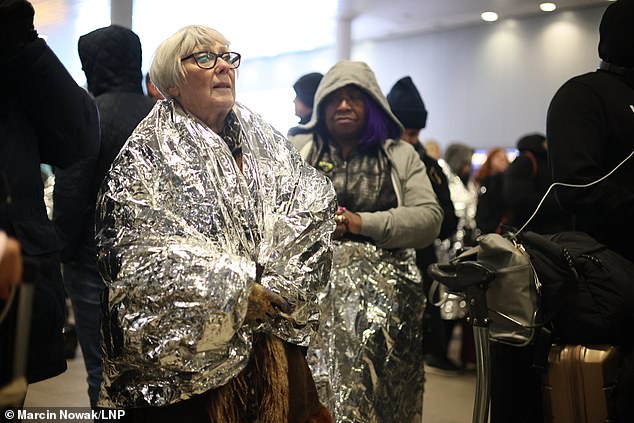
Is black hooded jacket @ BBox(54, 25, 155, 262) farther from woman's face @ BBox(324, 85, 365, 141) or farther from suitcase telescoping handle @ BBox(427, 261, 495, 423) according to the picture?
suitcase telescoping handle @ BBox(427, 261, 495, 423)

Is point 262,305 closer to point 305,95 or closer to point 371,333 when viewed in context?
point 371,333

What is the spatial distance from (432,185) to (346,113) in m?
1.19

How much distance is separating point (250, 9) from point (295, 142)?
5564mm

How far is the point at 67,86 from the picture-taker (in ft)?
5.82

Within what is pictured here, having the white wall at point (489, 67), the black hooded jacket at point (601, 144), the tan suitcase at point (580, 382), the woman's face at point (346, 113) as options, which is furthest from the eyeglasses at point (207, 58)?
the white wall at point (489, 67)

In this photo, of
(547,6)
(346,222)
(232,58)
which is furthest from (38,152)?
(547,6)

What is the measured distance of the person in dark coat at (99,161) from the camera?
8.58 ft

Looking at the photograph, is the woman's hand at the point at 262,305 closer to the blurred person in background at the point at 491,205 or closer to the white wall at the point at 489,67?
the blurred person in background at the point at 491,205

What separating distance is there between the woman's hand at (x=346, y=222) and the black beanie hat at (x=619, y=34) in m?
1.00

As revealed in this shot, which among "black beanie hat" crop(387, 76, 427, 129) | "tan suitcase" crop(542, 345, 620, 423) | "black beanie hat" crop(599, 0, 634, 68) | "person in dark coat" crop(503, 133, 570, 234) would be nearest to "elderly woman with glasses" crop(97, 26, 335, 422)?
"tan suitcase" crop(542, 345, 620, 423)

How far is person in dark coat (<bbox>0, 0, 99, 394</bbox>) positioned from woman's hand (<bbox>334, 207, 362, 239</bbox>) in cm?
104

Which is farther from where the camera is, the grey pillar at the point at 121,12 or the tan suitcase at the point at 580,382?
the grey pillar at the point at 121,12

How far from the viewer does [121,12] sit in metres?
4.14

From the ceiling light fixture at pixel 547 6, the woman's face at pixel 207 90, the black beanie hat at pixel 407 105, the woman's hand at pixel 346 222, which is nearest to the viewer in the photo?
the woman's face at pixel 207 90
